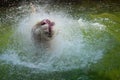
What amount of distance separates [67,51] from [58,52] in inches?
9.9

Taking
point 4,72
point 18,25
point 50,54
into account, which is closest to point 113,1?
point 18,25

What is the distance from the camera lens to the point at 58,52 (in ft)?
26.1

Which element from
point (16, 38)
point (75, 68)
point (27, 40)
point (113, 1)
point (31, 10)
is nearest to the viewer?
point (75, 68)

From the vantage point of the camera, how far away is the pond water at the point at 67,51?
7180 mm

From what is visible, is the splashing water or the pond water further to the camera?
the splashing water

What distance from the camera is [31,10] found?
1113 centimetres

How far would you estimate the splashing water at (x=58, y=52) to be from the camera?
7.54 m

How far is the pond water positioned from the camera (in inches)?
283

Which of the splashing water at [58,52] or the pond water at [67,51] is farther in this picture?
the splashing water at [58,52]

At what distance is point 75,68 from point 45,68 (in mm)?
721

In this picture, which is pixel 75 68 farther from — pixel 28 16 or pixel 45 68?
pixel 28 16

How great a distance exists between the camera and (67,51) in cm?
804

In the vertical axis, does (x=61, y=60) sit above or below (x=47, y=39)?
below

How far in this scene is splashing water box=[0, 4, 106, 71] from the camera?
754cm
